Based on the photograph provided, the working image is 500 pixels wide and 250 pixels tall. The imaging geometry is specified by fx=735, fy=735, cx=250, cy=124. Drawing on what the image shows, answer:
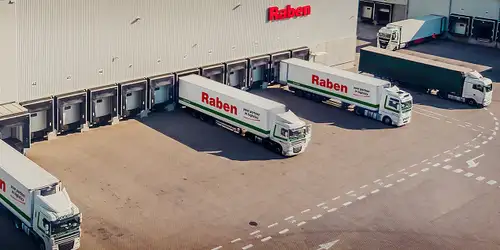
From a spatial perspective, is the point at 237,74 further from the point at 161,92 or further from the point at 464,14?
the point at 464,14

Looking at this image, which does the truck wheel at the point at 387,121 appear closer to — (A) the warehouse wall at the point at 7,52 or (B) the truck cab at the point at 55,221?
(A) the warehouse wall at the point at 7,52

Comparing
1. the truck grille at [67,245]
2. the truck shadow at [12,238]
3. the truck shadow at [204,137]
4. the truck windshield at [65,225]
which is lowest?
the truck shadow at [12,238]

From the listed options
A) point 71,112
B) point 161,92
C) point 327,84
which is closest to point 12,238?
point 71,112

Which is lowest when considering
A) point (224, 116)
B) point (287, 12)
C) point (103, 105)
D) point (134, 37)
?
point (224, 116)

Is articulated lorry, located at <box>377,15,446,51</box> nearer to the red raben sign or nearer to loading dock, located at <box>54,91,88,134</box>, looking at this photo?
the red raben sign

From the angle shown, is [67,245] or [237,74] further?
[237,74]

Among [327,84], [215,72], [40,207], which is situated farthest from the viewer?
[327,84]

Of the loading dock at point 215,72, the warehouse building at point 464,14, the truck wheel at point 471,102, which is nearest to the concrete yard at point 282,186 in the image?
the loading dock at point 215,72
